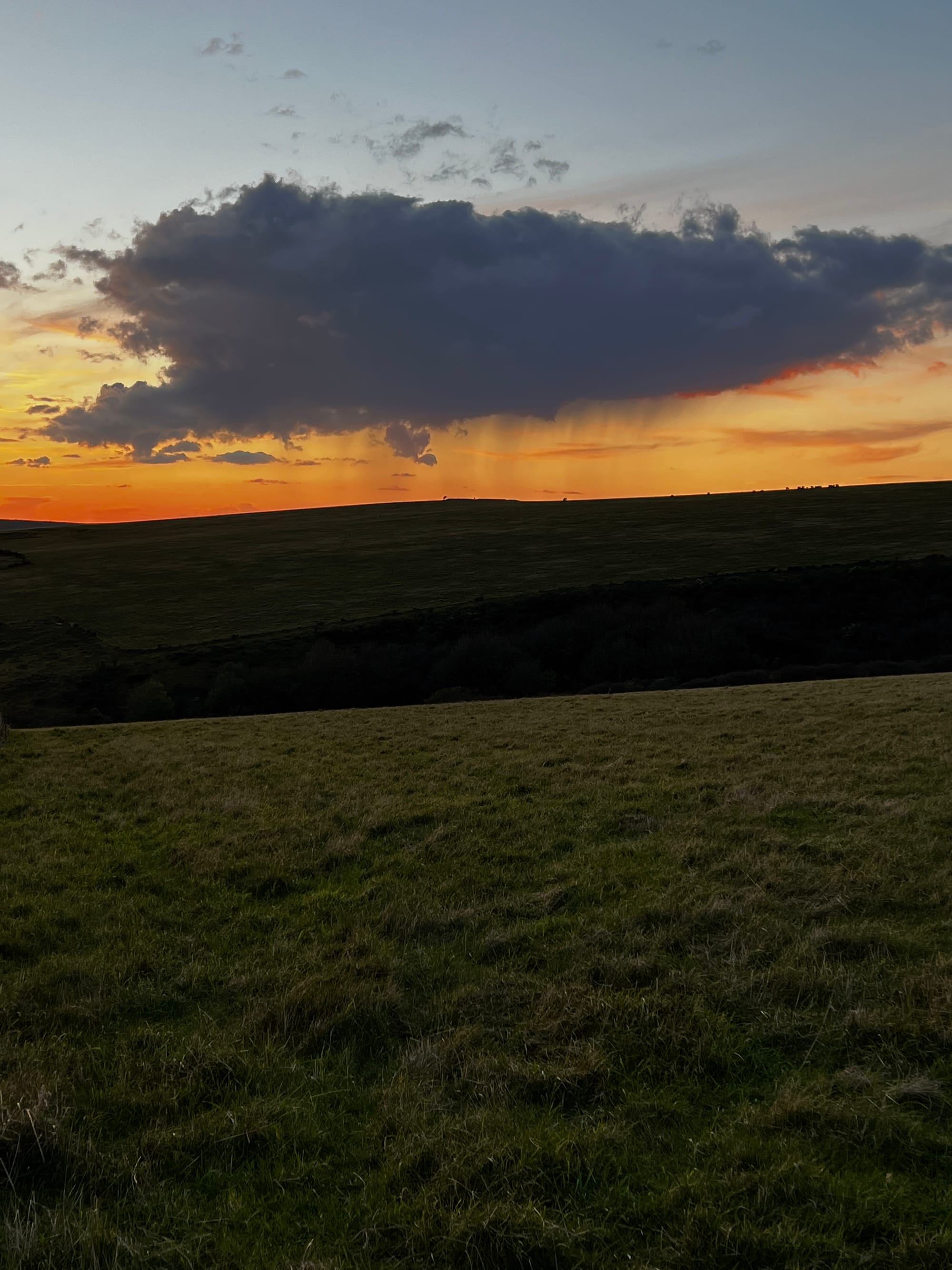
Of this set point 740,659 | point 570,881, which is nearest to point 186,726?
point 570,881

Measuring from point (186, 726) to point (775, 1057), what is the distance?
3068 cm

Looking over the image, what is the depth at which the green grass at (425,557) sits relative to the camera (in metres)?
76.2

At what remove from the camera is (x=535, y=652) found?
205 ft

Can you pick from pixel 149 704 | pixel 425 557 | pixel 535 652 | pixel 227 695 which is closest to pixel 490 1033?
pixel 149 704

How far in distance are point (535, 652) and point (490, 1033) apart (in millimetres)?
55345

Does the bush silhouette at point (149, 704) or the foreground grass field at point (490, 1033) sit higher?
the foreground grass field at point (490, 1033)

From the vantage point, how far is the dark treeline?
182 ft

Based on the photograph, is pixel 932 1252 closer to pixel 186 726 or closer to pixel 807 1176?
pixel 807 1176

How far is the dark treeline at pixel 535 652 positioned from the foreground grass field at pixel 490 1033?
37.1m

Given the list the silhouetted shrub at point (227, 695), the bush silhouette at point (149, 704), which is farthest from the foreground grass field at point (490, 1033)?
the silhouetted shrub at point (227, 695)

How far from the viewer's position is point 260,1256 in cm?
485

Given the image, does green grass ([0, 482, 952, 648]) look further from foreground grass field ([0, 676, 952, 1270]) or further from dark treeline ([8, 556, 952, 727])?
foreground grass field ([0, 676, 952, 1270])

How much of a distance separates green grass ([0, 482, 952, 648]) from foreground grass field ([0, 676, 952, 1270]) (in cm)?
5771

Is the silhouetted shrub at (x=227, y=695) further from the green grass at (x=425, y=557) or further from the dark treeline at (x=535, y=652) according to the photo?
the green grass at (x=425, y=557)
